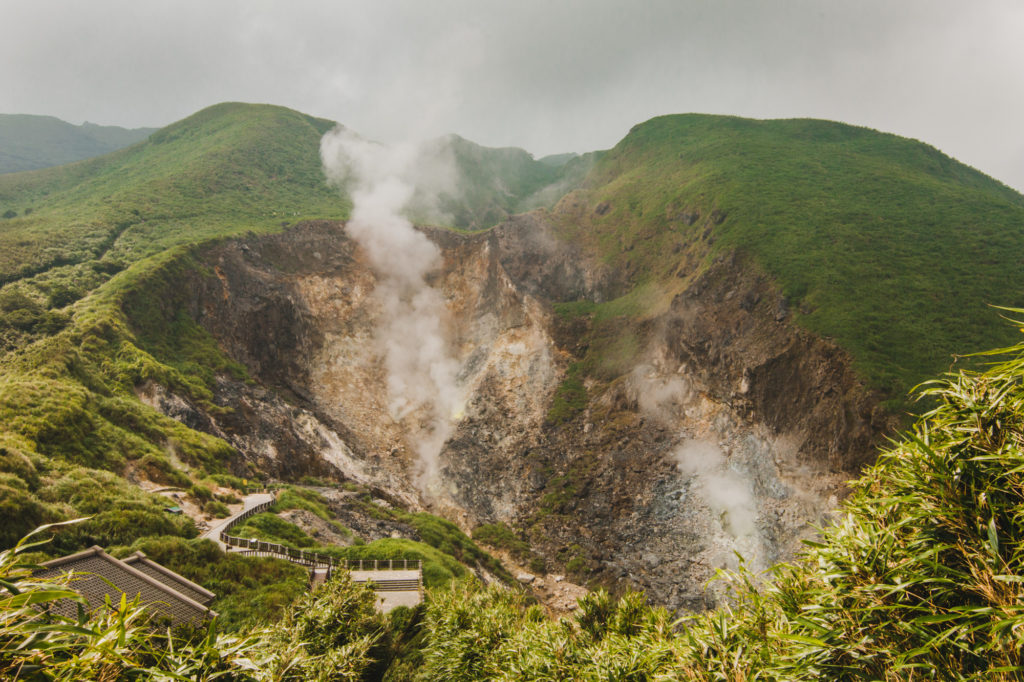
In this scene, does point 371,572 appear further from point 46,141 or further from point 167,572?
point 46,141

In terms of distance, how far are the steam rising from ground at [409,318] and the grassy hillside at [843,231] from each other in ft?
76.3

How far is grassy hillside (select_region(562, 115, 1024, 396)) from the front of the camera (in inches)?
1436

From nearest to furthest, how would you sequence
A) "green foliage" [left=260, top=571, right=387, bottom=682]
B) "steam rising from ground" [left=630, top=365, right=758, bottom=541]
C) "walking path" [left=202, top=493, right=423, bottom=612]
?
1. "green foliage" [left=260, top=571, right=387, bottom=682]
2. "walking path" [left=202, top=493, right=423, bottom=612]
3. "steam rising from ground" [left=630, top=365, right=758, bottom=541]

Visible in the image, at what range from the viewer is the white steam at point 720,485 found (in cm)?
3328

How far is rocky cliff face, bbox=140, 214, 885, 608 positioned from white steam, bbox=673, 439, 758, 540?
0.12 metres

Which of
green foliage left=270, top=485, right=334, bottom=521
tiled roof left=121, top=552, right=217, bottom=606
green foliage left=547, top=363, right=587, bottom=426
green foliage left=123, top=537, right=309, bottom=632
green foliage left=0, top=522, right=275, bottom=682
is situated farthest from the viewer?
green foliage left=547, top=363, right=587, bottom=426

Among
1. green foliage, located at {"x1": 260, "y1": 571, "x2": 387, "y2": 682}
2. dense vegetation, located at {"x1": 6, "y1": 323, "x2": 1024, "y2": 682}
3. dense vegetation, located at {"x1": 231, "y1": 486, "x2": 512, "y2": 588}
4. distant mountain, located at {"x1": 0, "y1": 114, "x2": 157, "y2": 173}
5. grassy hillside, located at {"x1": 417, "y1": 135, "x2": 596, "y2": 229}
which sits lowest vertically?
dense vegetation, located at {"x1": 231, "y1": 486, "x2": 512, "y2": 588}

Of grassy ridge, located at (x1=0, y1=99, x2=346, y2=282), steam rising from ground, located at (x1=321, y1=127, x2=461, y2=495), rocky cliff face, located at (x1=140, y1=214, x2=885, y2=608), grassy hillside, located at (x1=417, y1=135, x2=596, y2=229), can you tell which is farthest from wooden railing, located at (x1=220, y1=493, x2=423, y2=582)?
grassy hillside, located at (x1=417, y1=135, x2=596, y2=229)

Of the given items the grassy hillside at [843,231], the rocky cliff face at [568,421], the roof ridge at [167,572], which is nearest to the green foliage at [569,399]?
the rocky cliff face at [568,421]

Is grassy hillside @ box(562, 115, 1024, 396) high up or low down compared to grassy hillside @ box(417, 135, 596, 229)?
down

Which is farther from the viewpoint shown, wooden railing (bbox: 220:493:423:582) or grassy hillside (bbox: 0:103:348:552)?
wooden railing (bbox: 220:493:423:582)

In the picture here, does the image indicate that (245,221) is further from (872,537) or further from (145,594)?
(872,537)

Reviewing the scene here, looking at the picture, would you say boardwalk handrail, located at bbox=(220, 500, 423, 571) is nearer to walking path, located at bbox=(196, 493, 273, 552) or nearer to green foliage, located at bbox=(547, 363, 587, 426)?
walking path, located at bbox=(196, 493, 273, 552)

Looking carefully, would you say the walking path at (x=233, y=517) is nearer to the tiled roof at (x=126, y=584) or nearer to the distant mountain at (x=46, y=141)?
the tiled roof at (x=126, y=584)
